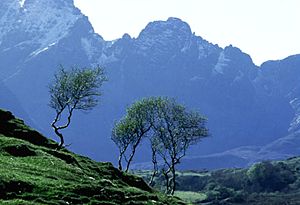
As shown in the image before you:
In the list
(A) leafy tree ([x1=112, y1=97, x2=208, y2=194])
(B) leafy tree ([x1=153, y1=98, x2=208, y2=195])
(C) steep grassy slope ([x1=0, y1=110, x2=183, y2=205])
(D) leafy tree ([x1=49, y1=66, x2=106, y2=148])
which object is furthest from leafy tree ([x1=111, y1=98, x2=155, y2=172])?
(C) steep grassy slope ([x1=0, y1=110, x2=183, y2=205])

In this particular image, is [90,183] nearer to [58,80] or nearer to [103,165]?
[103,165]

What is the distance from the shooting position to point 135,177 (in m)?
76.2

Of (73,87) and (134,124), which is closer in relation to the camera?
(73,87)

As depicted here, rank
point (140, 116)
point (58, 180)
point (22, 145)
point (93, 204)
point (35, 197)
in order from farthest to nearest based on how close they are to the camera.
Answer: point (140, 116)
point (22, 145)
point (58, 180)
point (93, 204)
point (35, 197)

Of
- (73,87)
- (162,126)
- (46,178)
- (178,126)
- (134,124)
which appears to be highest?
(162,126)

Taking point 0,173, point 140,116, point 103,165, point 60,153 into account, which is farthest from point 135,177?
point 140,116

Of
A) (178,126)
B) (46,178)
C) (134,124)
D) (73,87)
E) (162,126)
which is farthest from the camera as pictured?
(162,126)

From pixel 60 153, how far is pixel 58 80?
1235 inches

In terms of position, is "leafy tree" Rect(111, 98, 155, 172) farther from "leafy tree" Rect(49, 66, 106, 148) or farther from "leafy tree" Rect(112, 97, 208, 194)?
"leafy tree" Rect(49, 66, 106, 148)

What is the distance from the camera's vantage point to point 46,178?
49.9 meters

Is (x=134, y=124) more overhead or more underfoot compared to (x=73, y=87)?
more overhead

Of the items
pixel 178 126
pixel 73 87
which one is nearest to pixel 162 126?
pixel 178 126

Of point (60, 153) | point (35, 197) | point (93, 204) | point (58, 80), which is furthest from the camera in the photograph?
point (58, 80)

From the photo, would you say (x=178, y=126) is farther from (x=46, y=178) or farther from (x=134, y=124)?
(x=46, y=178)
